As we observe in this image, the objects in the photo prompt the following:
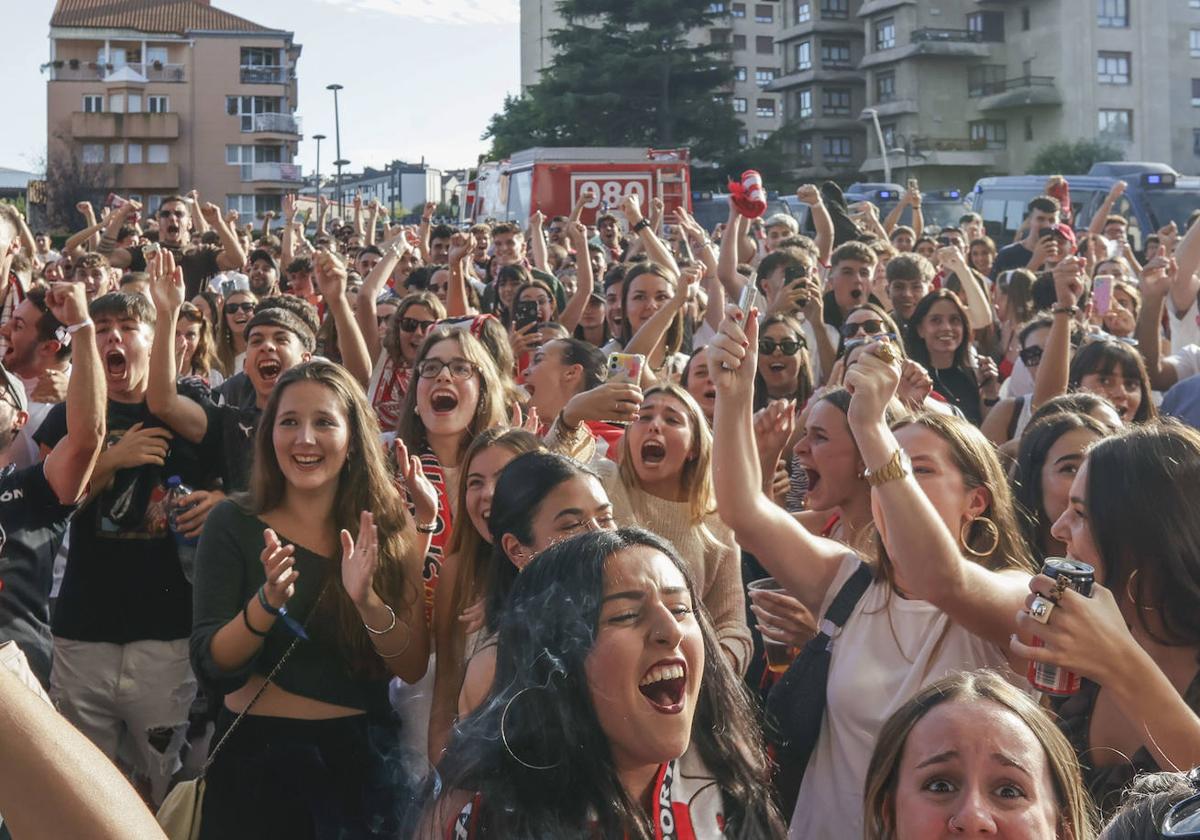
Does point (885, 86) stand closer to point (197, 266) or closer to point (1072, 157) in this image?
point (1072, 157)

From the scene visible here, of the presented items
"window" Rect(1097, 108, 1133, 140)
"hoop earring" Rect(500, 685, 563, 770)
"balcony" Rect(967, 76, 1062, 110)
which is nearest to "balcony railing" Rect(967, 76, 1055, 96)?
"balcony" Rect(967, 76, 1062, 110)

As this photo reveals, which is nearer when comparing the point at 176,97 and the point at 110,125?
the point at 110,125

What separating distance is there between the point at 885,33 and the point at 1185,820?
71879 mm

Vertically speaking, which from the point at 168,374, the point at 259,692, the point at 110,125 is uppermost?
the point at 110,125

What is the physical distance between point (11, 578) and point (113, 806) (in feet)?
11.7

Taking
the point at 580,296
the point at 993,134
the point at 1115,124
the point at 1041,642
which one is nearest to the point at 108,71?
the point at 993,134

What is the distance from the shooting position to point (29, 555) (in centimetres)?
469

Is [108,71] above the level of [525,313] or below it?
above

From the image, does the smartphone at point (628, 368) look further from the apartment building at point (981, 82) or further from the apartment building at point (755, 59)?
the apartment building at point (755, 59)

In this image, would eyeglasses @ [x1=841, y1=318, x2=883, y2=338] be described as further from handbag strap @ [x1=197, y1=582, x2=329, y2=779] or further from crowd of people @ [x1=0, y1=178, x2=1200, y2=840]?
handbag strap @ [x1=197, y1=582, x2=329, y2=779]

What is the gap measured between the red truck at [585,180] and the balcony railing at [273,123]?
186 ft

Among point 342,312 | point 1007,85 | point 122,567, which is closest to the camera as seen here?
point 122,567

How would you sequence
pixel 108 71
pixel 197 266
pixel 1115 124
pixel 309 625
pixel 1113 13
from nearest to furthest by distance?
1. pixel 309 625
2. pixel 197 266
3. pixel 1115 124
4. pixel 1113 13
5. pixel 108 71

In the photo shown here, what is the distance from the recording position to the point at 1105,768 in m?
2.87
